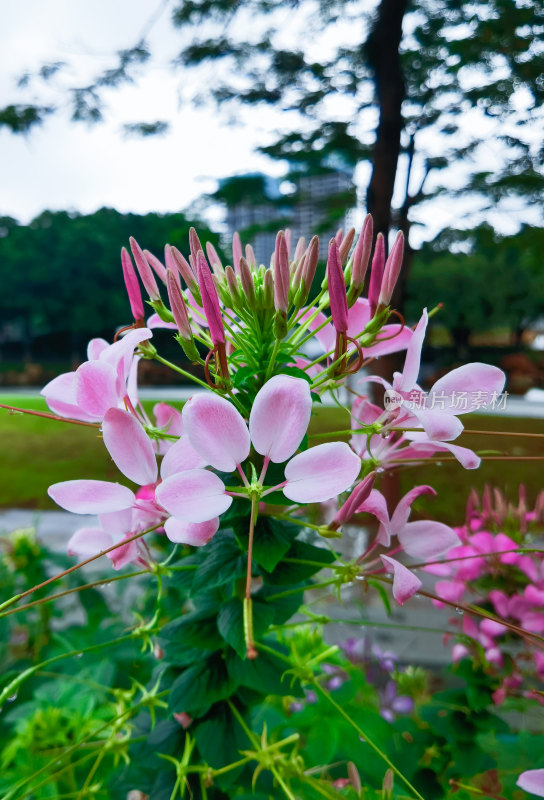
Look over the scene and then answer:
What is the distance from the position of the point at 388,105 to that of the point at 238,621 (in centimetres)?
255

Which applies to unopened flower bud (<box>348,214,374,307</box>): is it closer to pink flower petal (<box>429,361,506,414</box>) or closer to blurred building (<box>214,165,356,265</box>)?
pink flower petal (<box>429,361,506,414</box>)

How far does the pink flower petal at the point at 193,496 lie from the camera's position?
0.32 m

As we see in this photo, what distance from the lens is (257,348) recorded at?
46cm

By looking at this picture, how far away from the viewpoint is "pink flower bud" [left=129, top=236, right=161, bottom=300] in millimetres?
432

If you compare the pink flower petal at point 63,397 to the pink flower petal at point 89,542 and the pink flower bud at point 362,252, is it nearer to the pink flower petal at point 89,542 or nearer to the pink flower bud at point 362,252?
the pink flower petal at point 89,542

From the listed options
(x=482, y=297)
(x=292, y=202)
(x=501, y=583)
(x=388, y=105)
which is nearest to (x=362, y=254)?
(x=501, y=583)

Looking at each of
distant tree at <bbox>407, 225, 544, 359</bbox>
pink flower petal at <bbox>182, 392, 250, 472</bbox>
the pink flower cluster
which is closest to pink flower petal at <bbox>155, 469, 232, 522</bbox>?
pink flower petal at <bbox>182, 392, 250, 472</bbox>

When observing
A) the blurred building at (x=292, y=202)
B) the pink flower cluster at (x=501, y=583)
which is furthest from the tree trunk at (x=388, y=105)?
the pink flower cluster at (x=501, y=583)

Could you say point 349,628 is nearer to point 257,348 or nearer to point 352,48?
point 257,348

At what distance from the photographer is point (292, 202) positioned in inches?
120

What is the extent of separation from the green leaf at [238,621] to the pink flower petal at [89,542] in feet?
0.38

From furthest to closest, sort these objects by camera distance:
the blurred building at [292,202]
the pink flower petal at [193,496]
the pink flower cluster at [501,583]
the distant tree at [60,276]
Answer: the distant tree at [60,276]
the blurred building at [292,202]
the pink flower cluster at [501,583]
the pink flower petal at [193,496]

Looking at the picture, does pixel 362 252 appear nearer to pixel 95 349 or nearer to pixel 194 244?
pixel 194 244

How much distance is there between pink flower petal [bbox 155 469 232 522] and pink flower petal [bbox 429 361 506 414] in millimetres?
165
